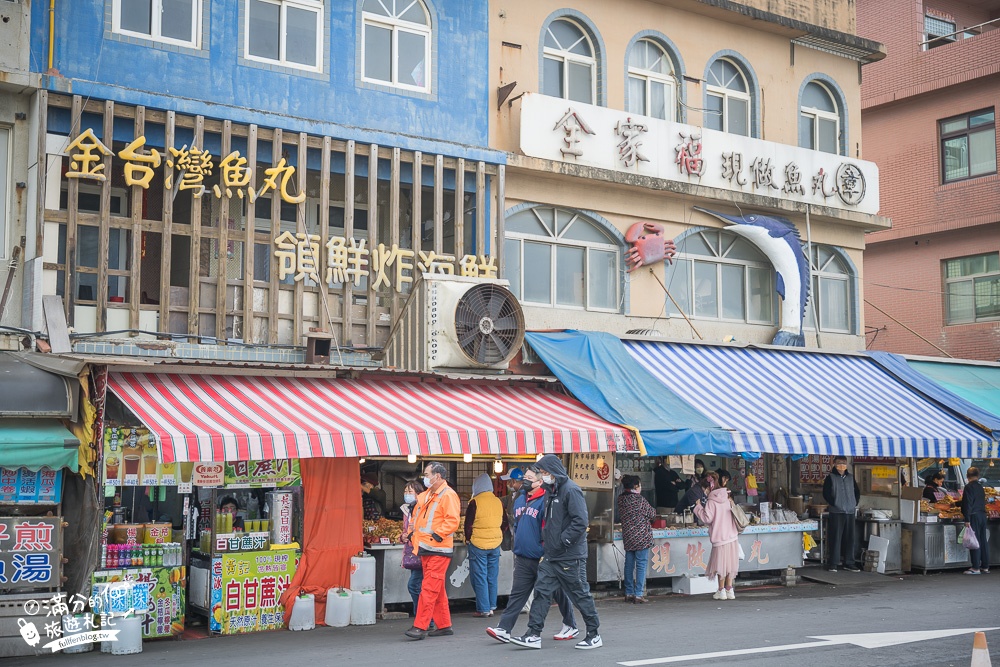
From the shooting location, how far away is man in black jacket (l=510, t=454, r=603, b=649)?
1089 cm

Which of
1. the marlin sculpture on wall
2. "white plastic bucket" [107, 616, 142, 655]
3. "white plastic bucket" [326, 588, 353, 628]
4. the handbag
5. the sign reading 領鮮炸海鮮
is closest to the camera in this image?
"white plastic bucket" [107, 616, 142, 655]

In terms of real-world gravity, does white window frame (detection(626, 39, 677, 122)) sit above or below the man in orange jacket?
above

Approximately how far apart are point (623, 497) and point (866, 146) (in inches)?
706

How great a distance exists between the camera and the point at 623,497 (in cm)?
1513

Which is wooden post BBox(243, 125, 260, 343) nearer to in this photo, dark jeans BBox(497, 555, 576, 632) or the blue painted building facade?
the blue painted building facade

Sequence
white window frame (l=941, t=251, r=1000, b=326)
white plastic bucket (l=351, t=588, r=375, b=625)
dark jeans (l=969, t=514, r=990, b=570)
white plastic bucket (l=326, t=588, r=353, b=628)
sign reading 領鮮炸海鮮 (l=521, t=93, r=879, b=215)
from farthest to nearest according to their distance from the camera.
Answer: white window frame (l=941, t=251, r=1000, b=326) < dark jeans (l=969, t=514, r=990, b=570) < sign reading 領鮮炸海鮮 (l=521, t=93, r=879, b=215) < white plastic bucket (l=351, t=588, r=375, b=625) < white plastic bucket (l=326, t=588, r=353, b=628)

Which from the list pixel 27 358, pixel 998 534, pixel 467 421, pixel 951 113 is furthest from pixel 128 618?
pixel 951 113

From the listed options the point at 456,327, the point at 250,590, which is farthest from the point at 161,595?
the point at 456,327

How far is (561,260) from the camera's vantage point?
1758cm

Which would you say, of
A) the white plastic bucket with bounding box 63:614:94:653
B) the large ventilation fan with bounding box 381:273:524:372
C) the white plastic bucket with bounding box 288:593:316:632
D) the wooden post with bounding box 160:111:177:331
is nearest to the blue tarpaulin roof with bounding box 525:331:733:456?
the large ventilation fan with bounding box 381:273:524:372

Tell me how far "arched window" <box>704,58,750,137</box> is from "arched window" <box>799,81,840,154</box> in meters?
1.36

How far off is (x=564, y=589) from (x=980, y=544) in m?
11.1

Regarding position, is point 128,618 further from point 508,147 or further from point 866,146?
point 866,146

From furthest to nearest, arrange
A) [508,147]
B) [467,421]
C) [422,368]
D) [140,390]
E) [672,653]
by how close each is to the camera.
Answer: [508,147]
[422,368]
[467,421]
[140,390]
[672,653]
